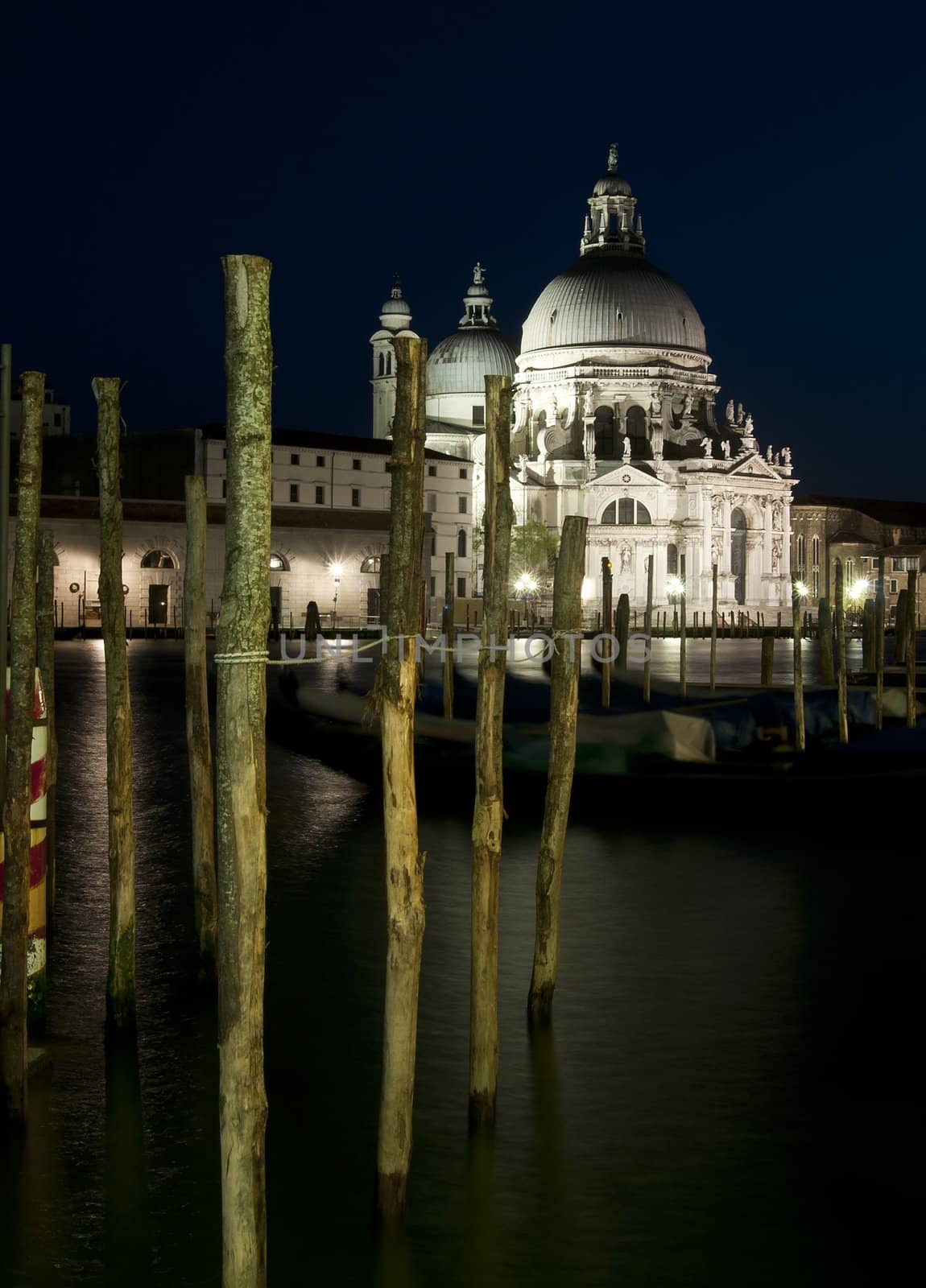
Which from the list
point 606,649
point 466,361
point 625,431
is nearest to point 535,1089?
point 606,649

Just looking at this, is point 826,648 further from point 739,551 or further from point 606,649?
point 739,551

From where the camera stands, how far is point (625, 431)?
64.8 metres

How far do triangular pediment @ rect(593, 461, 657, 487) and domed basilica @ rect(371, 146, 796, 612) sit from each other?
47 mm

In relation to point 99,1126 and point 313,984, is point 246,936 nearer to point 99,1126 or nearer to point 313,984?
point 99,1126

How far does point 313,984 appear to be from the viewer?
7988mm

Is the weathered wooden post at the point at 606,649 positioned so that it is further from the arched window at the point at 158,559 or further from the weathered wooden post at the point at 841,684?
the arched window at the point at 158,559

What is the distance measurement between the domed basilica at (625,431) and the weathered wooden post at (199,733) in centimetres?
5261

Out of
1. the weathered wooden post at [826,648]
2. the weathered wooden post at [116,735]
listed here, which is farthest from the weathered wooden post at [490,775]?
the weathered wooden post at [826,648]

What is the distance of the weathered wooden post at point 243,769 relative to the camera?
4.15 meters

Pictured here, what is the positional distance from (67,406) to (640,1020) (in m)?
57.2

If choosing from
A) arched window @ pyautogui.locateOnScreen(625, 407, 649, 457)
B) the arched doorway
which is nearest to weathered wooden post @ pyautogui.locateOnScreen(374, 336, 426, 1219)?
arched window @ pyautogui.locateOnScreen(625, 407, 649, 457)

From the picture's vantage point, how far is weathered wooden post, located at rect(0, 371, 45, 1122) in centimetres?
559

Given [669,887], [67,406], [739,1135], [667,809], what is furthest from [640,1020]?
[67,406]

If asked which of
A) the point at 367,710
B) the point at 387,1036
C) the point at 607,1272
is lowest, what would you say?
the point at 607,1272
